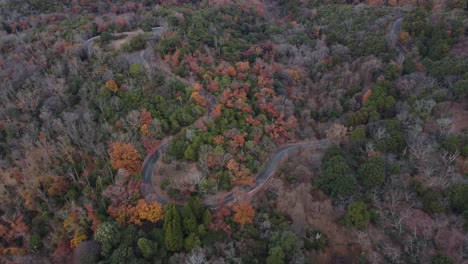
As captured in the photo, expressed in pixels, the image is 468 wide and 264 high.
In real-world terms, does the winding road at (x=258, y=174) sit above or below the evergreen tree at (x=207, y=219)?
below

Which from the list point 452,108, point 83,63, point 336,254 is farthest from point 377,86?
point 83,63

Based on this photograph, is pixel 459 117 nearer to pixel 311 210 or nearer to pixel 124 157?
pixel 311 210

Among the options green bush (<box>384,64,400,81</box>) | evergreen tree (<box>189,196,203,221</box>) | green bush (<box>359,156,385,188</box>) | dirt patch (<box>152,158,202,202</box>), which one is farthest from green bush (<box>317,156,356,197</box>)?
green bush (<box>384,64,400,81</box>)

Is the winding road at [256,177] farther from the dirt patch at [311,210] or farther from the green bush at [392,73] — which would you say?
the green bush at [392,73]

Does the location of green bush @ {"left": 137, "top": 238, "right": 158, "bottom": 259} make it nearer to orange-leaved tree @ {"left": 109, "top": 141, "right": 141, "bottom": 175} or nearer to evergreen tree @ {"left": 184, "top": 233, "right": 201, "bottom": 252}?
evergreen tree @ {"left": 184, "top": 233, "right": 201, "bottom": 252}

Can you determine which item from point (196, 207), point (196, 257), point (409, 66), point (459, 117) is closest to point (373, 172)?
point (459, 117)

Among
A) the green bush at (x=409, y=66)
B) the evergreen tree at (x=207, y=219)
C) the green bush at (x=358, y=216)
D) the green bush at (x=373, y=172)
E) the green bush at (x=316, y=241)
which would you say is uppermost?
the green bush at (x=409, y=66)

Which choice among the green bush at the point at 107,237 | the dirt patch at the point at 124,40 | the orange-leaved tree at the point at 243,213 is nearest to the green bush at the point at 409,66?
the orange-leaved tree at the point at 243,213

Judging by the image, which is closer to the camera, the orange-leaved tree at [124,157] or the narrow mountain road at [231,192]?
the narrow mountain road at [231,192]
